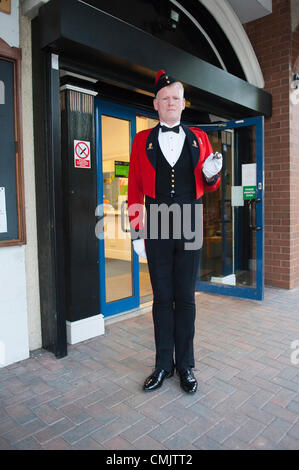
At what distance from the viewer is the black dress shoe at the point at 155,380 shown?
226 centimetres

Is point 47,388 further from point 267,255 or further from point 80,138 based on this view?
point 267,255

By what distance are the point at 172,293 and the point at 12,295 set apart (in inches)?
47.8

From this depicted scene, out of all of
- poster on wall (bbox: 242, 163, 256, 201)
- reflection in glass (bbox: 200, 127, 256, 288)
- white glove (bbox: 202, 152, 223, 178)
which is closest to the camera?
white glove (bbox: 202, 152, 223, 178)

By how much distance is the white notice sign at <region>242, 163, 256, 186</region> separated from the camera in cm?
414

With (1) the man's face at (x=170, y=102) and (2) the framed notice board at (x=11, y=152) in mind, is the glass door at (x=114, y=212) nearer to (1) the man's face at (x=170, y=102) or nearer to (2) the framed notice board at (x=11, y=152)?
(2) the framed notice board at (x=11, y=152)

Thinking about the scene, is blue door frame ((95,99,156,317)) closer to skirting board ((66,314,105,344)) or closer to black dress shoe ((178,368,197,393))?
skirting board ((66,314,105,344))

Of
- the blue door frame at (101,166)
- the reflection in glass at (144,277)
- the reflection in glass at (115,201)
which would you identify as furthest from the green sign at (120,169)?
the reflection in glass at (144,277)

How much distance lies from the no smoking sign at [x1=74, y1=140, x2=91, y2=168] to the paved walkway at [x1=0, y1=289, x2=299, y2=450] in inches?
61.3

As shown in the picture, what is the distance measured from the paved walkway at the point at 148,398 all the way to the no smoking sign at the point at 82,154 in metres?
1.56

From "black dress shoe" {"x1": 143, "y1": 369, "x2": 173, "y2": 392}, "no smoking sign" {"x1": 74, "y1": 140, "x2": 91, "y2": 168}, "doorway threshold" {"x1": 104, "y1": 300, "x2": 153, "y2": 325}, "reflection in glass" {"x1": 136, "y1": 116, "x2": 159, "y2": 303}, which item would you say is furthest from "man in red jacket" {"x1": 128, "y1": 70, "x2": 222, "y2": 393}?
"reflection in glass" {"x1": 136, "y1": 116, "x2": 159, "y2": 303}

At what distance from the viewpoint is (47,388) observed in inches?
91.5

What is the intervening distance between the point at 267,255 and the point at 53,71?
3673 millimetres

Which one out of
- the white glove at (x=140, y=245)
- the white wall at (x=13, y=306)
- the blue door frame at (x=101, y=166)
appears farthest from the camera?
the blue door frame at (x=101, y=166)
